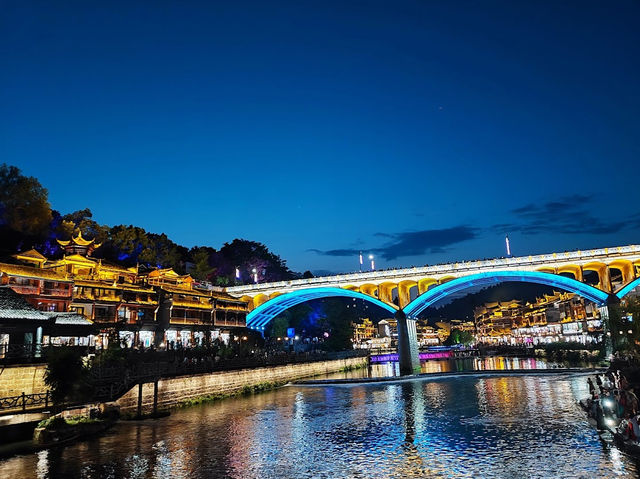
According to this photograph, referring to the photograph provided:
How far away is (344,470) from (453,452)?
195 inches

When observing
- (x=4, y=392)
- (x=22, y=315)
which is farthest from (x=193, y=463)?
(x=22, y=315)

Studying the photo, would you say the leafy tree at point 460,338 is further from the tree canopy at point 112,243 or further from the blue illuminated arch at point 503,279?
the blue illuminated arch at point 503,279

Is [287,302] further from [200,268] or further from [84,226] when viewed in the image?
[84,226]

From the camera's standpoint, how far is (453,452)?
19672mm

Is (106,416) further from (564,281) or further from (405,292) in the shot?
(564,281)

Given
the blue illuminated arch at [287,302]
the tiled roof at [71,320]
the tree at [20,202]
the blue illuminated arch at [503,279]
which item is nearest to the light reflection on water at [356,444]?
the tiled roof at [71,320]

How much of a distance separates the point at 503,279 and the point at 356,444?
56.2 m

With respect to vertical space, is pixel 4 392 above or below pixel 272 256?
below

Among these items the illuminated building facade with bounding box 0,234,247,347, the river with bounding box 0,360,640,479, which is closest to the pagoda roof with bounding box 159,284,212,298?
the illuminated building facade with bounding box 0,234,247,347

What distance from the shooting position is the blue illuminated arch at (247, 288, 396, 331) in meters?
74.4

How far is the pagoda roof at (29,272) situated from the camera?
42469mm

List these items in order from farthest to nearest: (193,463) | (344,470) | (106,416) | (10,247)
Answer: (10,247) → (106,416) → (193,463) → (344,470)

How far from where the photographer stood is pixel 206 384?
1490 inches

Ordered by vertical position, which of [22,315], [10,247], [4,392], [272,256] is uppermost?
[272,256]
